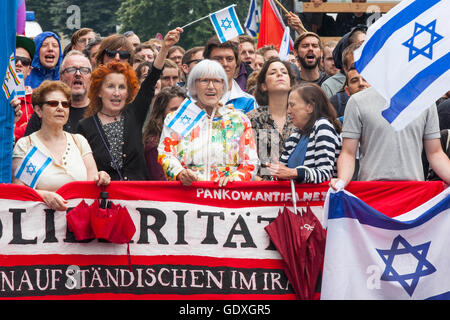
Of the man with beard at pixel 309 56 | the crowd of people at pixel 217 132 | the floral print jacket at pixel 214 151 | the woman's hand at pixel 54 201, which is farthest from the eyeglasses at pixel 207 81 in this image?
the man with beard at pixel 309 56

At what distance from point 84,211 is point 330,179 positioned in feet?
6.22

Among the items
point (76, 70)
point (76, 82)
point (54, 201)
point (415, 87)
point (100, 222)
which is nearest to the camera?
point (415, 87)

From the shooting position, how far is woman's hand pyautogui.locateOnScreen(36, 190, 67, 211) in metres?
7.09

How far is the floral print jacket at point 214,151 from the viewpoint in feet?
24.3

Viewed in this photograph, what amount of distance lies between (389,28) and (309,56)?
3718 millimetres

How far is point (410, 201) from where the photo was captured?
23.7 feet

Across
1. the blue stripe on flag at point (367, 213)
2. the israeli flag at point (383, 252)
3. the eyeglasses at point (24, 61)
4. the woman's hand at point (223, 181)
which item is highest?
the eyeglasses at point (24, 61)

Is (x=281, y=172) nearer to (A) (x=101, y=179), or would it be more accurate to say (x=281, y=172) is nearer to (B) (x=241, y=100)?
(A) (x=101, y=179)

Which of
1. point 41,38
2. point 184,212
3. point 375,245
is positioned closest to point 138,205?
point 184,212

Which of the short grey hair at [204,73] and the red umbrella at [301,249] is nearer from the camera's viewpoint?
the red umbrella at [301,249]

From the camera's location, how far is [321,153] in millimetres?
7250

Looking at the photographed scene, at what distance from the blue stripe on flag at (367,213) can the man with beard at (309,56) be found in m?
3.80

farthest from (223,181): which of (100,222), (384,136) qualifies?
(384,136)

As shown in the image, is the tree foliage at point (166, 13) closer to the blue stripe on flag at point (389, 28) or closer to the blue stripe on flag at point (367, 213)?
the blue stripe on flag at point (389, 28)
